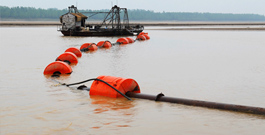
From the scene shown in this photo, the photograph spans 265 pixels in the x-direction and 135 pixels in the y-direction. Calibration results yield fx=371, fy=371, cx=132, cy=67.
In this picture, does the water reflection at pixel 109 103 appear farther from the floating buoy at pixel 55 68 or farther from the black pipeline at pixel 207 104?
the floating buoy at pixel 55 68

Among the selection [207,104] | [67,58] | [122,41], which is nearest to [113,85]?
[207,104]

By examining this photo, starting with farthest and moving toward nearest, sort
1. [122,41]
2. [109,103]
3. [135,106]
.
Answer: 1. [122,41]
2. [109,103]
3. [135,106]

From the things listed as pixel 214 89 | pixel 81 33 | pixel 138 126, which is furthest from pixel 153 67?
pixel 81 33

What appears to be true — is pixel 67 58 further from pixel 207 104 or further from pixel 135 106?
pixel 207 104

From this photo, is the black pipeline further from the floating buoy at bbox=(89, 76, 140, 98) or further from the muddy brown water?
the floating buoy at bbox=(89, 76, 140, 98)

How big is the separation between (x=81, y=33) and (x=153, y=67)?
44.8 meters

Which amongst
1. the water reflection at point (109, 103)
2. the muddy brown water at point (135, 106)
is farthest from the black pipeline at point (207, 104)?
the water reflection at point (109, 103)

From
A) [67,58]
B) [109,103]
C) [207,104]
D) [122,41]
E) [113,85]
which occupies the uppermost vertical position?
[113,85]

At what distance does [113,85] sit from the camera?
37.4 feet

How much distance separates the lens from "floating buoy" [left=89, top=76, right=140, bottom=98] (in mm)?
11383

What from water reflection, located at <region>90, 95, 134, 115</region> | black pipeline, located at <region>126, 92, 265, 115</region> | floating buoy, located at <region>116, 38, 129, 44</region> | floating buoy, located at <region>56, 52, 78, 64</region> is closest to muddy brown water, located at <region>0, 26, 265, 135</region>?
water reflection, located at <region>90, 95, 134, 115</region>

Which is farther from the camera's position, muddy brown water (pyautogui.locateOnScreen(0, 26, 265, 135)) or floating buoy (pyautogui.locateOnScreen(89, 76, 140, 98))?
floating buoy (pyautogui.locateOnScreen(89, 76, 140, 98))

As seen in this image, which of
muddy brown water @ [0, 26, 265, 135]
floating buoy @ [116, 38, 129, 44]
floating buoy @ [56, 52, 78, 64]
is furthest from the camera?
floating buoy @ [116, 38, 129, 44]

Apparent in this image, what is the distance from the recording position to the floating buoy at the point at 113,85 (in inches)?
448
